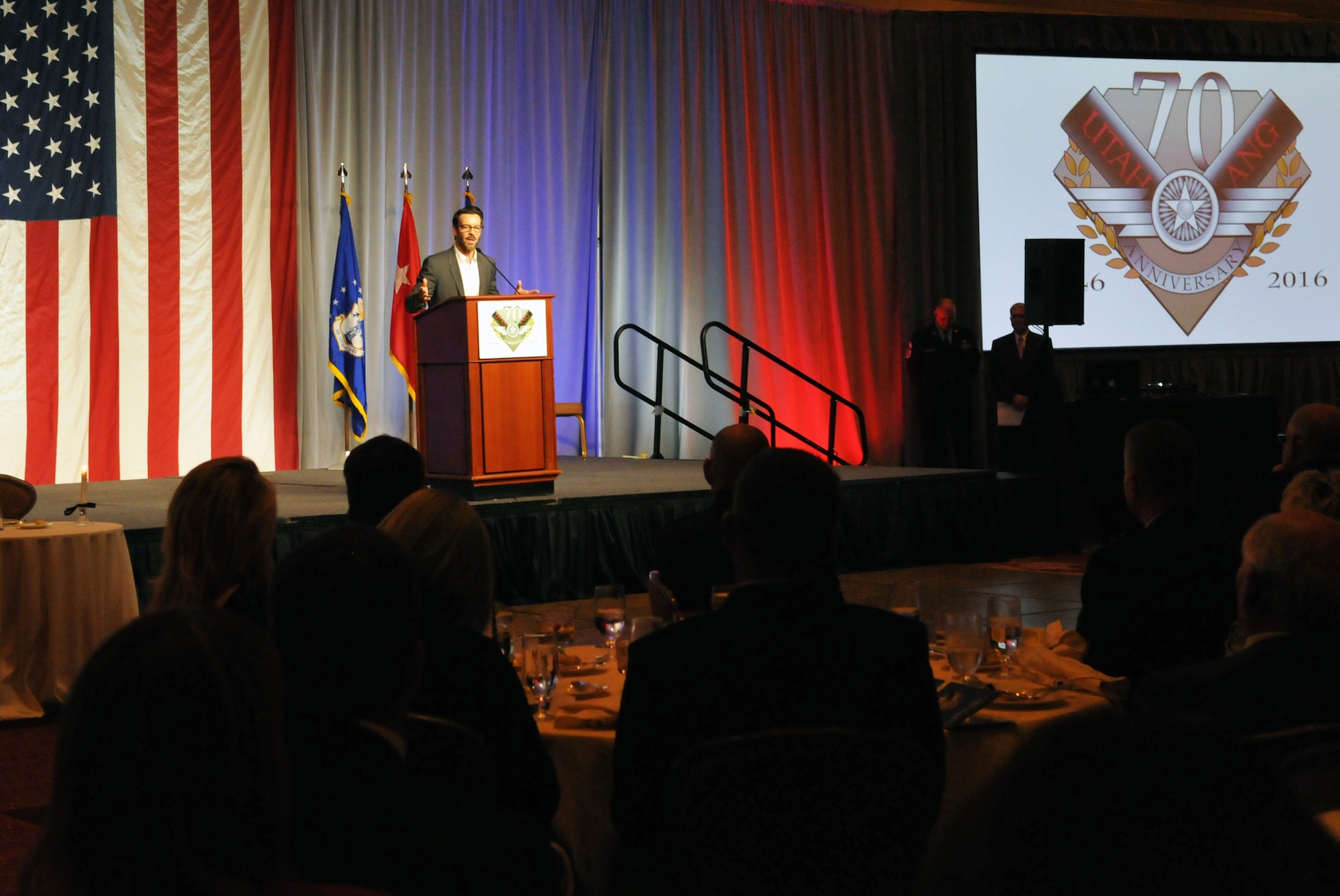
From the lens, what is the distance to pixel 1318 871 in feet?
2.91

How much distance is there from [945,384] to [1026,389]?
900 millimetres

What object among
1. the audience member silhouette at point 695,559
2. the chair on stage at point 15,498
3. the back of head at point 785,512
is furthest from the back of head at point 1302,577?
the chair on stage at point 15,498

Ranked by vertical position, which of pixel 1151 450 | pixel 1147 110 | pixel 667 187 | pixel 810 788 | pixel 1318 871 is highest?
pixel 1147 110

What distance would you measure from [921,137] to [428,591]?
33.1ft

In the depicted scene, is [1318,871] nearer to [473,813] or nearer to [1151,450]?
[473,813]

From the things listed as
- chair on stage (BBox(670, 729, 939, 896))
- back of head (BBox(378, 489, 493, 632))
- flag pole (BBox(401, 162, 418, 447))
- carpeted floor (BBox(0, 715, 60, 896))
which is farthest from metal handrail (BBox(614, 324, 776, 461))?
chair on stage (BBox(670, 729, 939, 896))

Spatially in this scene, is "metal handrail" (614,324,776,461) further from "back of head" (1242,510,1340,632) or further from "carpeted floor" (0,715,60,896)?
"back of head" (1242,510,1340,632)

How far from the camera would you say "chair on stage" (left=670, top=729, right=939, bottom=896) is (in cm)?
167

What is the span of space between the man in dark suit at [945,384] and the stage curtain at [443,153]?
8.45ft

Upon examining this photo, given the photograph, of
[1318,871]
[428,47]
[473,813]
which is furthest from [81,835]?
[428,47]

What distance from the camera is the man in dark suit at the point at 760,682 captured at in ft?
5.96

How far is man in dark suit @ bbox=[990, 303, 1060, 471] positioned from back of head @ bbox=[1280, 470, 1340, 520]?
6.50 metres

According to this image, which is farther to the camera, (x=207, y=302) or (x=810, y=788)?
(x=207, y=302)

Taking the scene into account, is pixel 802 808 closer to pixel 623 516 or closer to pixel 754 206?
pixel 623 516
